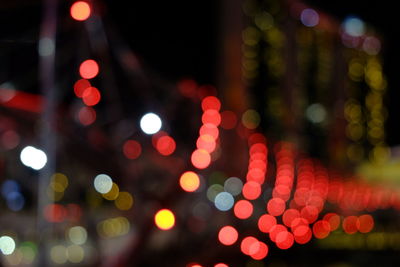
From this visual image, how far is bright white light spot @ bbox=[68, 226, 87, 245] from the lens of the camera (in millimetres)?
2951

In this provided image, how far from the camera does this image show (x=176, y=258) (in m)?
3.42

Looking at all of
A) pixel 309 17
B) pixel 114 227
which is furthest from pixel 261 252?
pixel 309 17

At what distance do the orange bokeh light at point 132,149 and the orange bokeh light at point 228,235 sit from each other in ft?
2.78

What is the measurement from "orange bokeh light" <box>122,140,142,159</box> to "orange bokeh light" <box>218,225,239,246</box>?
85cm

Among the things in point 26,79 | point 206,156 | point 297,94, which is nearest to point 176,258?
point 206,156

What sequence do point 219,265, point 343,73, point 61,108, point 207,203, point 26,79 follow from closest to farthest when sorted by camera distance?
1. point 61,108
2. point 26,79
3. point 219,265
4. point 207,203
5. point 343,73

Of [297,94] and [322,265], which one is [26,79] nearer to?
[322,265]

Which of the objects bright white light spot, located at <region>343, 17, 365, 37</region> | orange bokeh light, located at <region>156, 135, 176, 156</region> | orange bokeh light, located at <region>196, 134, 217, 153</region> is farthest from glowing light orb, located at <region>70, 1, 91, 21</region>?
bright white light spot, located at <region>343, 17, 365, 37</region>

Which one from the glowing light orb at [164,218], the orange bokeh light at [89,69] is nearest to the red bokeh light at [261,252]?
the glowing light orb at [164,218]

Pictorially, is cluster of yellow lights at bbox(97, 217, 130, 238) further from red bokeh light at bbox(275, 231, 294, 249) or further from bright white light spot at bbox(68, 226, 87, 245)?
red bokeh light at bbox(275, 231, 294, 249)

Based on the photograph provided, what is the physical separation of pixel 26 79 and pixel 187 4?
3962 millimetres

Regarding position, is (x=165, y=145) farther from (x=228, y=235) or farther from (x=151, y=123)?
(x=228, y=235)

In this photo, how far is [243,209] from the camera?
13.5 ft

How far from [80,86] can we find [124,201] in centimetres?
59
